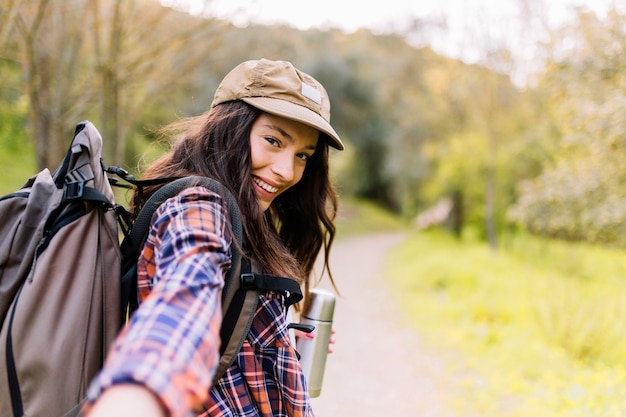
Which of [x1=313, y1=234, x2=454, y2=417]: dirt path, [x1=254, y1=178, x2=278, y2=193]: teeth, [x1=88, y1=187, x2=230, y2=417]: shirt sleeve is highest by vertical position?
[x1=254, y1=178, x2=278, y2=193]: teeth

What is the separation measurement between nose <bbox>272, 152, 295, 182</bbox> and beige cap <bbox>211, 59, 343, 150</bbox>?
147mm

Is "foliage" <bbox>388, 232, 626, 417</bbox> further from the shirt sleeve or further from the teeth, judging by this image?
the shirt sleeve

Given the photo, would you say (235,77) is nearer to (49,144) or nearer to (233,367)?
(233,367)

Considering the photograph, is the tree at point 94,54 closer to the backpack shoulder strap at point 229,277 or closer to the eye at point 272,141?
the eye at point 272,141

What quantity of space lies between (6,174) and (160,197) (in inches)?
524

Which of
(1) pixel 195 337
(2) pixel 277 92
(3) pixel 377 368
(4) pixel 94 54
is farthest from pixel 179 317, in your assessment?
(4) pixel 94 54

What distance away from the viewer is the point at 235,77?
5.36 ft

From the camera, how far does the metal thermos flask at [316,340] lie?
7.54ft

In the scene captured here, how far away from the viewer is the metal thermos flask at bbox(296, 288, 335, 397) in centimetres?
230

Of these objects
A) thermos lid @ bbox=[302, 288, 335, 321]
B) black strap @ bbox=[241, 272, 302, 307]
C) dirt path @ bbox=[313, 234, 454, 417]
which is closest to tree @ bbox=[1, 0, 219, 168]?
dirt path @ bbox=[313, 234, 454, 417]

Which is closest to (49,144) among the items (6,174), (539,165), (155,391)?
(155,391)

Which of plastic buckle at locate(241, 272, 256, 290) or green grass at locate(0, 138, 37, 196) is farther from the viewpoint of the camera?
green grass at locate(0, 138, 37, 196)

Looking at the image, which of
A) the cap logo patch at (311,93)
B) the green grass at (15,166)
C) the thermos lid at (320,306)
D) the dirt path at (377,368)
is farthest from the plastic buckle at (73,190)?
the green grass at (15,166)

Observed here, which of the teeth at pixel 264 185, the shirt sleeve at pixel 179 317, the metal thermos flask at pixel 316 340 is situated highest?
the teeth at pixel 264 185
